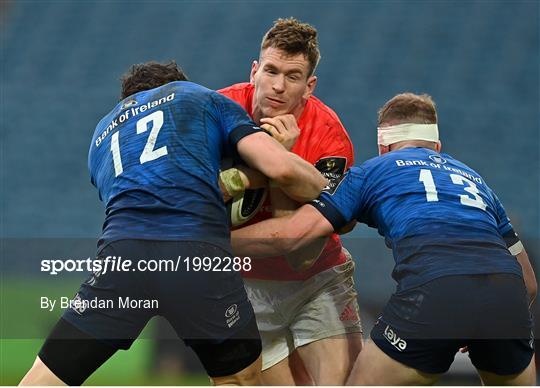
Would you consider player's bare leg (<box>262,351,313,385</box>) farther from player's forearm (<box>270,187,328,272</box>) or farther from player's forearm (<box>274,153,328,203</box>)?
player's forearm (<box>274,153,328,203</box>)

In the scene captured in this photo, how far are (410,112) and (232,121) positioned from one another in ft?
2.84

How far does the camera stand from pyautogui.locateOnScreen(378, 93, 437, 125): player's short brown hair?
154 inches

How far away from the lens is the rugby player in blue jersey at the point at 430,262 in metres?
3.31

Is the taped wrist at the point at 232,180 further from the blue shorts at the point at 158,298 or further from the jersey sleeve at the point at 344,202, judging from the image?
the blue shorts at the point at 158,298

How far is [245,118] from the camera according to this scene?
3471 millimetres

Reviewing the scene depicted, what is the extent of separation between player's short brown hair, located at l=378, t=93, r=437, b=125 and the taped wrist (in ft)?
2.41

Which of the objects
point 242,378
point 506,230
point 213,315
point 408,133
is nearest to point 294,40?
point 408,133

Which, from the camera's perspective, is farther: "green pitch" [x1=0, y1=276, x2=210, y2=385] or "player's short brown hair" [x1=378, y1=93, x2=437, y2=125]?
"green pitch" [x1=0, y1=276, x2=210, y2=385]

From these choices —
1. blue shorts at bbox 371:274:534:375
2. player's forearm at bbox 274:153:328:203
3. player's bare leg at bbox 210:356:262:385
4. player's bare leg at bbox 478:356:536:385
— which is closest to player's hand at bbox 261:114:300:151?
player's forearm at bbox 274:153:328:203

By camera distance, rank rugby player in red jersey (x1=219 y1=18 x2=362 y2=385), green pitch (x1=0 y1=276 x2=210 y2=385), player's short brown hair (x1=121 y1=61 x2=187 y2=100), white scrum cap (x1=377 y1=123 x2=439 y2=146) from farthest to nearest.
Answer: green pitch (x1=0 y1=276 x2=210 y2=385) < rugby player in red jersey (x1=219 y1=18 x2=362 y2=385) < white scrum cap (x1=377 y1=123 x2=439 y2=146) < player's short brown hair (x1=121 y1=61 x2=187 y2=100)

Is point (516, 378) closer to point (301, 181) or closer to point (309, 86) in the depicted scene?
point (301, 181)

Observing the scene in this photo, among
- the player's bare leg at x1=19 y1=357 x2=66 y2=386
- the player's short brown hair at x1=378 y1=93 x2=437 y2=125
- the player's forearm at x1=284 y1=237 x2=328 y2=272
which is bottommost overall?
the player's bare leg at x1=19 y1=357 x2=66 y2=386

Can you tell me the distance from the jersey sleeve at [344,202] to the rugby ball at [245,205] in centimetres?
Answer: 26

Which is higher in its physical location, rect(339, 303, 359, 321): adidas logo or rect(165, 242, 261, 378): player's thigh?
rect(165, 242, 261, 378): player's thigh
